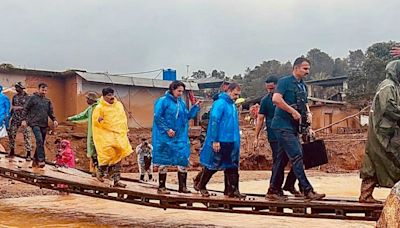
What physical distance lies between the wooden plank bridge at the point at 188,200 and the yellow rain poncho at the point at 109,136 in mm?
468

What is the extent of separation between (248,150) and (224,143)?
20.0m

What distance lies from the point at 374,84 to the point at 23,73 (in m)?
24.1

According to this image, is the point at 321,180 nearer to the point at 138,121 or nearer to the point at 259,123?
the point at 259,123

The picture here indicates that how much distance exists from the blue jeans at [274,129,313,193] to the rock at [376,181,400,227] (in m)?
1.22

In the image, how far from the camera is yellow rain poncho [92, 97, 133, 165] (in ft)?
29.0

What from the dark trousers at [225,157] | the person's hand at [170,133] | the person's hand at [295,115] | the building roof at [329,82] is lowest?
the dark trousers at [225,157]

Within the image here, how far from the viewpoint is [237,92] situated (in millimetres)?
7547

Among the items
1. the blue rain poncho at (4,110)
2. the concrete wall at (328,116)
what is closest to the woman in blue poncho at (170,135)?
the blue rain poncho at (4,110)

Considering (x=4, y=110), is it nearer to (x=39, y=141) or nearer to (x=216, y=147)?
(x=39, y=141)

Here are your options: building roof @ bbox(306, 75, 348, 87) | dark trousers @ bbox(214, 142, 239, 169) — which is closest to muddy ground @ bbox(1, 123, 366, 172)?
dark trousers @ bbox(214, 142, 239, 169)

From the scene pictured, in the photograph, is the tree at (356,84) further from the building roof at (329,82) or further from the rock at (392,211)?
the rock at (392,211)

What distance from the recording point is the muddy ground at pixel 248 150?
24633mm

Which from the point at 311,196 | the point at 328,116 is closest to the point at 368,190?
the point at 311,196

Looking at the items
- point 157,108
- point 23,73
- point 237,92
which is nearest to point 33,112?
point 157,108
